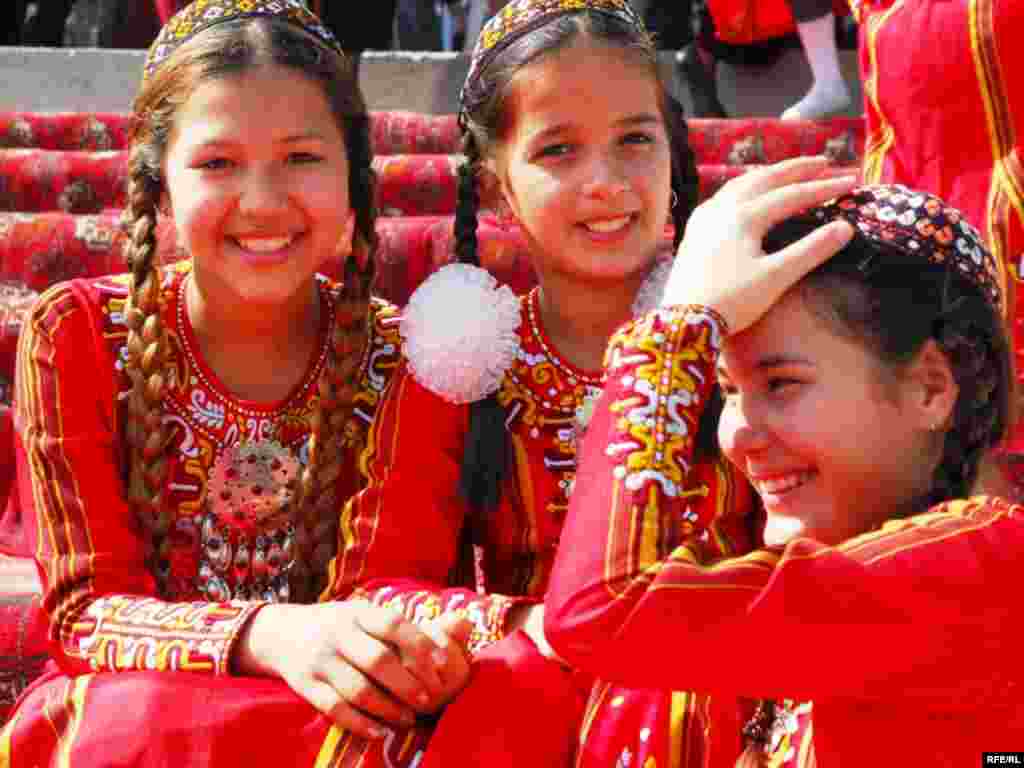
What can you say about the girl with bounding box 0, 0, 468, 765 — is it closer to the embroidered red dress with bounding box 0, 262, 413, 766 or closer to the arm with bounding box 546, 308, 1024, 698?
the embroidered red dress with bounding box 0, 262, 413, 766

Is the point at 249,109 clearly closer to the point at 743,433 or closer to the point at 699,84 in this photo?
the point at 743,433

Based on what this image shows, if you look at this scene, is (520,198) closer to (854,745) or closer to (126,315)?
(126,315)

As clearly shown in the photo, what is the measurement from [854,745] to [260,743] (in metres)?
0.71

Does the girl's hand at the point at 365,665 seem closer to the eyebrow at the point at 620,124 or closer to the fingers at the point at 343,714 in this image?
the fingers at the point at 343,714

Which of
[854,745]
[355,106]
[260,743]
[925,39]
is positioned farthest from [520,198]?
[854,745]

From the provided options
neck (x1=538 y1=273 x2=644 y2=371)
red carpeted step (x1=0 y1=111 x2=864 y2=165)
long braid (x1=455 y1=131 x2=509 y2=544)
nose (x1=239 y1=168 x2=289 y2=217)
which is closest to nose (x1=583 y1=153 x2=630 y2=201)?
neck (x1=538 y1=273 x2=644 y2=371)

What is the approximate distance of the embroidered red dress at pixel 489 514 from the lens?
2.27 metres

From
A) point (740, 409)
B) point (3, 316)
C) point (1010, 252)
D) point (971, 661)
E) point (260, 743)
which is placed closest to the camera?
point (971, 661)

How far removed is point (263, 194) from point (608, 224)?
0.53m

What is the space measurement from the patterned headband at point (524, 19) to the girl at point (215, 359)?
219 millimetres

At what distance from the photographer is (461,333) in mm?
2488

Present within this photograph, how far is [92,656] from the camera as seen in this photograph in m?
2.27

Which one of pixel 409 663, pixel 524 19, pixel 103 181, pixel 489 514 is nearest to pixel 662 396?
pixel 409 663

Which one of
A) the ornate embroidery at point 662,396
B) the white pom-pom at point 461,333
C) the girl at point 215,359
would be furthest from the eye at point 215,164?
the ornate embroidery at point 662,396
